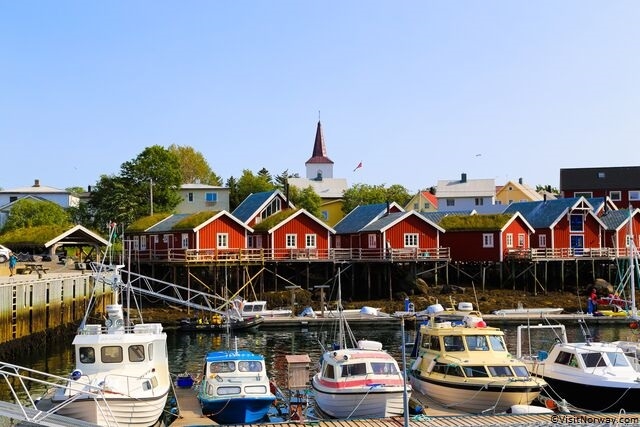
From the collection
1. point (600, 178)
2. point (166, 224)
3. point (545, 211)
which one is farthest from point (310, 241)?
point (600, 178)

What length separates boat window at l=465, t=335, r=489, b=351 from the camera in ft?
83.8

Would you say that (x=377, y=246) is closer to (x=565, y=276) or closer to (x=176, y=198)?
(x=565, y=276)

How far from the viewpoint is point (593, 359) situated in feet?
82.6

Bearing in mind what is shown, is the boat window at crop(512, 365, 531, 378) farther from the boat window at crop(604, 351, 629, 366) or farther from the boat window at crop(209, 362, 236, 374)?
the boat window at crop(209, 362, 236, 374)

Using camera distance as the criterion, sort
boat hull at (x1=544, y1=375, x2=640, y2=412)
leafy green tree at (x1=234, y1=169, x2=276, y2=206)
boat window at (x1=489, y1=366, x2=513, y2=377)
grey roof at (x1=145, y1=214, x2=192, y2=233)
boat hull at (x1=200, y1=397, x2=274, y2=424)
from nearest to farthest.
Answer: boat hull at (x1=200, y1=397, x2=274, y2=424) → boat hull at (x1=544, y1=375, x2=640, y2=412) → boat window at (x1=489, y1=366, x2=513, y2=377) → grey roof at (x1=145, y1=214, x2=192, y2=233) → leafy green tree at (x1=234, y1=169, x2=276, y2=206)

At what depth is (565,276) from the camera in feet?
221

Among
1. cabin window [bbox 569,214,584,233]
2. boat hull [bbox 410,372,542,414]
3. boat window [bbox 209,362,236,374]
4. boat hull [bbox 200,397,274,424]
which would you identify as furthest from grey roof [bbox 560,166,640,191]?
boat hull [bbox 200,397,274,424]

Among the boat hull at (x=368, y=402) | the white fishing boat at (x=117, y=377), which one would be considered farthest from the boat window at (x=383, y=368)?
the white fishing boat at (x=117, y=377)

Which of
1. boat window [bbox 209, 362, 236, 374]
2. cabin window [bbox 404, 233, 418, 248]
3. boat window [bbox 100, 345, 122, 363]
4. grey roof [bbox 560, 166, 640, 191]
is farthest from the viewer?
grey roof [bbox 560, 166, 640, 191]

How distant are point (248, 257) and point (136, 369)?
34446 mm

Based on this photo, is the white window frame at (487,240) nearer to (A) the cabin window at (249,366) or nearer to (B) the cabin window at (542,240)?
(B) the cabin window at (542,240)

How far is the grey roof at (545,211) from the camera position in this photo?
67938 millimetres

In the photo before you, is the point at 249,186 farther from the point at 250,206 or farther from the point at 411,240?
the point at 411,240

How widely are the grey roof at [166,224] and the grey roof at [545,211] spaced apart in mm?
29760
